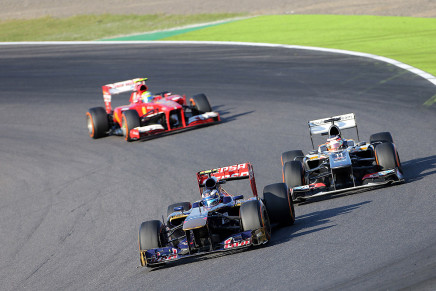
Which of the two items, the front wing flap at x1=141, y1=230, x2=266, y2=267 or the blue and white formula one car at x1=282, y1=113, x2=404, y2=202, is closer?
the front wing flap at x1=141, y1=230, x2=266, y2=267

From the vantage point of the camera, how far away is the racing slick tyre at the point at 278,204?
516 inches

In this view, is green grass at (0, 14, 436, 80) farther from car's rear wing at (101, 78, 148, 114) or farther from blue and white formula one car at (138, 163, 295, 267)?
blue and white formula one car at (138, 163, 295, 267)

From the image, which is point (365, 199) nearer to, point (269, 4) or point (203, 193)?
point (203, 193)

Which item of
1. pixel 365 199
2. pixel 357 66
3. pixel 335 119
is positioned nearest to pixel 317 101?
pixel 357 66

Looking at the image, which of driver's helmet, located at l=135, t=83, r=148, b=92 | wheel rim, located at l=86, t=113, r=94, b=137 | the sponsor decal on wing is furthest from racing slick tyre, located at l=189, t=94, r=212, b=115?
the sponsor decal on wing

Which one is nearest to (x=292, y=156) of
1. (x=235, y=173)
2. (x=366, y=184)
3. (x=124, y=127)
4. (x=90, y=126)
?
(x=366, y=184)

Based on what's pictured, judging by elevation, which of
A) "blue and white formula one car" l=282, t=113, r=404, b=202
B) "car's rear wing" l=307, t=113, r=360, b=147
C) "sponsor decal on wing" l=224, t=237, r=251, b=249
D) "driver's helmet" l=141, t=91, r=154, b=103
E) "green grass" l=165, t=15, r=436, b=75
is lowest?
"sponsor decal on wing" l=224, t=237, r=251, b=249

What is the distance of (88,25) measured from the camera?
50.0 meters

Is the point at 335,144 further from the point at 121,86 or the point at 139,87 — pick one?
the point at 139,87

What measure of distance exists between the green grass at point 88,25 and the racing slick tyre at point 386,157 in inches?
1285

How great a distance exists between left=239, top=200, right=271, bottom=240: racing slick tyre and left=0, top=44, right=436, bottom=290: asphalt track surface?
0.36 meters

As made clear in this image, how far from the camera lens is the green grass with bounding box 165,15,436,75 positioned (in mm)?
31344

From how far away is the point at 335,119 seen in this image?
1622 cm

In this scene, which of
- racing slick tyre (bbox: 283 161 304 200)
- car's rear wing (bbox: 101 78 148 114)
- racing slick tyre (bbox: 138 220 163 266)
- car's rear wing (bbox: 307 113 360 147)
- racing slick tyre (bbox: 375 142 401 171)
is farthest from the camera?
car's rear wing (bbox: 101 78 148 114)
